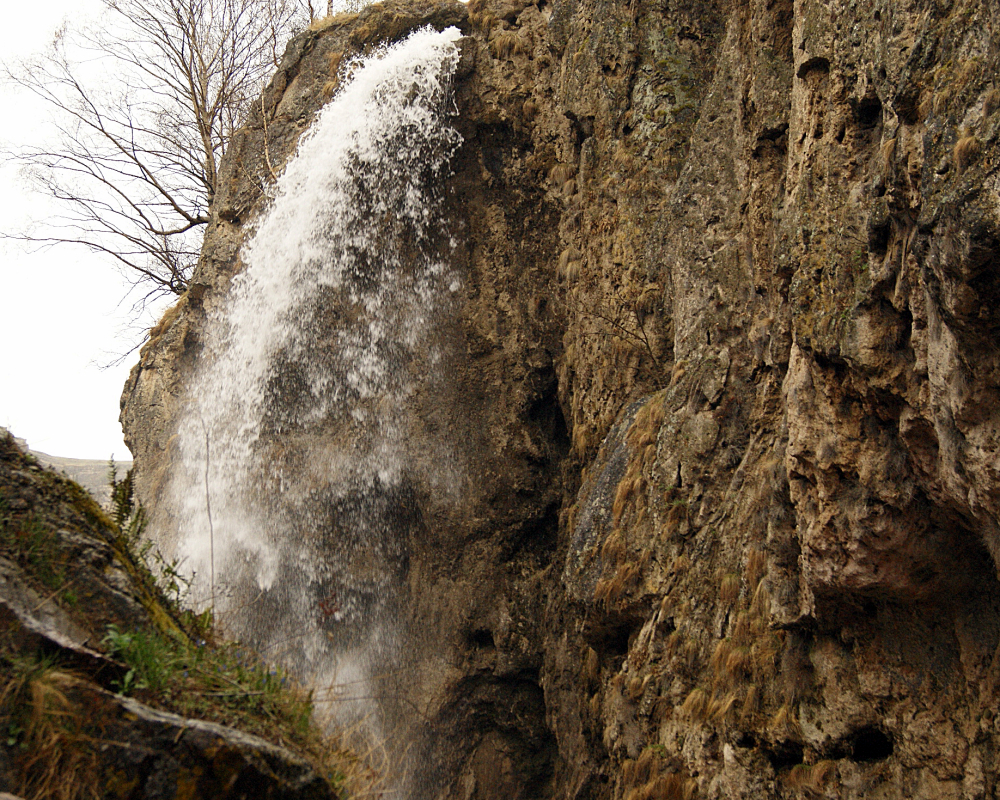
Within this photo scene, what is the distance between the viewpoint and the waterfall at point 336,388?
1052cm

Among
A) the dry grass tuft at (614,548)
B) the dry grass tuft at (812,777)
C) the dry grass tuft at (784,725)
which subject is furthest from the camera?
the dry grass tuft at (614,548)

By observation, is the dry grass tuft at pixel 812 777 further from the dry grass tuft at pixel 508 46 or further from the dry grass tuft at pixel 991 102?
the dry grass tuft at pixel 508 46

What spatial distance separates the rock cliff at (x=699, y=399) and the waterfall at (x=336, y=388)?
0.39 metres

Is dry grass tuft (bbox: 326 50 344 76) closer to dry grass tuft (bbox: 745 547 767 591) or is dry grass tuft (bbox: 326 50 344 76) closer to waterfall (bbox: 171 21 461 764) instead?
waterfall (bbox: 171 21 461 764)

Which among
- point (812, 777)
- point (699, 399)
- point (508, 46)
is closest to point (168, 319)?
point (508, 46)

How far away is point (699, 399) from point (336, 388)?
562cm

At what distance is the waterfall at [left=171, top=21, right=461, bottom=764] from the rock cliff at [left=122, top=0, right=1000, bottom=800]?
0.39 meters

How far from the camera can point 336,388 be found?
11008 mm

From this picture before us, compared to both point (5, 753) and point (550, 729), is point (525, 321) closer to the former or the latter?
point (550, 729)

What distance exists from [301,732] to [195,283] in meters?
9.97

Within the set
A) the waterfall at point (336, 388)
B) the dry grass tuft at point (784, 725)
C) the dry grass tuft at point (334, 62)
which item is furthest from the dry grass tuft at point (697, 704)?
the dry grass tuft at point (334, 62)

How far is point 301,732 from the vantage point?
3.80 meters

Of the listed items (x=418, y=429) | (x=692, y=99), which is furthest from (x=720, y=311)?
(x=418, y=429)

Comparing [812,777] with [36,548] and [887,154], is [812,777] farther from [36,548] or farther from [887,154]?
[36,548]
